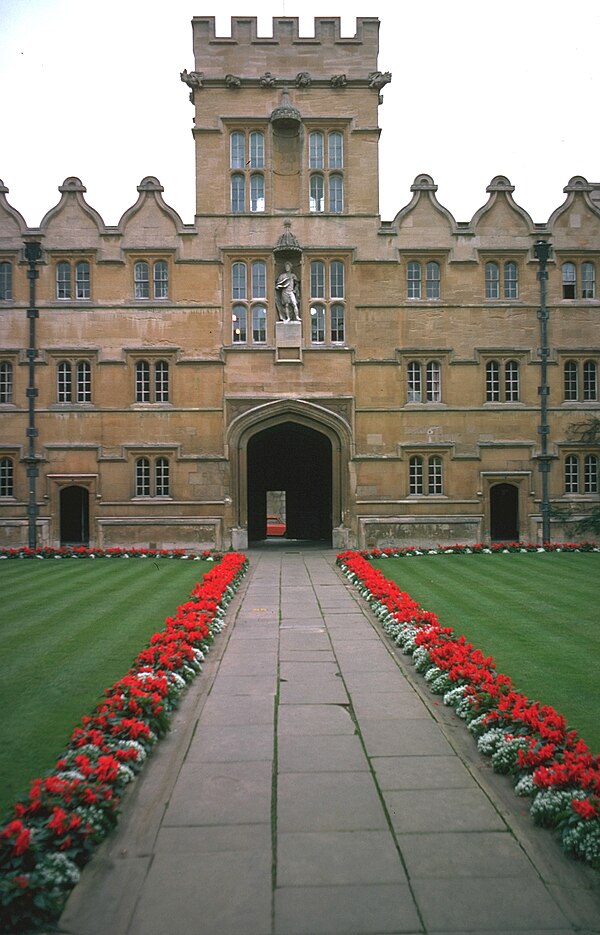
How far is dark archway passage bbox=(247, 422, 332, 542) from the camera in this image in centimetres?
3581

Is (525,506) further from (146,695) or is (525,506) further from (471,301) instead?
(146,695)

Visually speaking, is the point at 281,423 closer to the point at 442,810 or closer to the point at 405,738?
the point at 405,738

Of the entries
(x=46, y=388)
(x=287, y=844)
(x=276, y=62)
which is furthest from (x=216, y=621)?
(x=276, y=62)

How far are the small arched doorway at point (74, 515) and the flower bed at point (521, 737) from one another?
22.4m

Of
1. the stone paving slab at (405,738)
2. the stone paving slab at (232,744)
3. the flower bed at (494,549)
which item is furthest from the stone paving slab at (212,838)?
the flower bed at (494,549)

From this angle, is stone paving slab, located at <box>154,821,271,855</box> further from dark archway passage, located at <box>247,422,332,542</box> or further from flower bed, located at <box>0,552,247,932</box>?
dark archway passage, located at <box>247,422,332,542</box>

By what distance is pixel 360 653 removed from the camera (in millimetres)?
11945

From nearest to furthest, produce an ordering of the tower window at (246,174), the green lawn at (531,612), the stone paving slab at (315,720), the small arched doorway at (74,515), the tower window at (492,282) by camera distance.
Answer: the stone paving slab at (315,720) < the green lawn at (531,612) < the tower window at (246,174) < the tower window at (492,282) < the small arched doorway at (74,515)

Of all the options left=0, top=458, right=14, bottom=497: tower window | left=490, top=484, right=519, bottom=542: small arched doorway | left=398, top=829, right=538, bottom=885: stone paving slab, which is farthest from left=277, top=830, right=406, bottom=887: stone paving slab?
left=490, top=484, right=519, bottom=542: small arched doorway

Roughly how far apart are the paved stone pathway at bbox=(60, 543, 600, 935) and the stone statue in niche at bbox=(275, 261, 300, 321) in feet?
69.7

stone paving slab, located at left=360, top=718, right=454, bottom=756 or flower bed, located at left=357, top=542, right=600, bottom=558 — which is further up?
flower bed, located at left=357, top=542, right=600, bottom=558

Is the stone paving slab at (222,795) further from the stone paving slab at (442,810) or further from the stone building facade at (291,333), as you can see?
the stone building facade at (291,333)

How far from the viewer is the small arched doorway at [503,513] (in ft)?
111

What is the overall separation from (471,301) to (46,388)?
17112 millimetres
